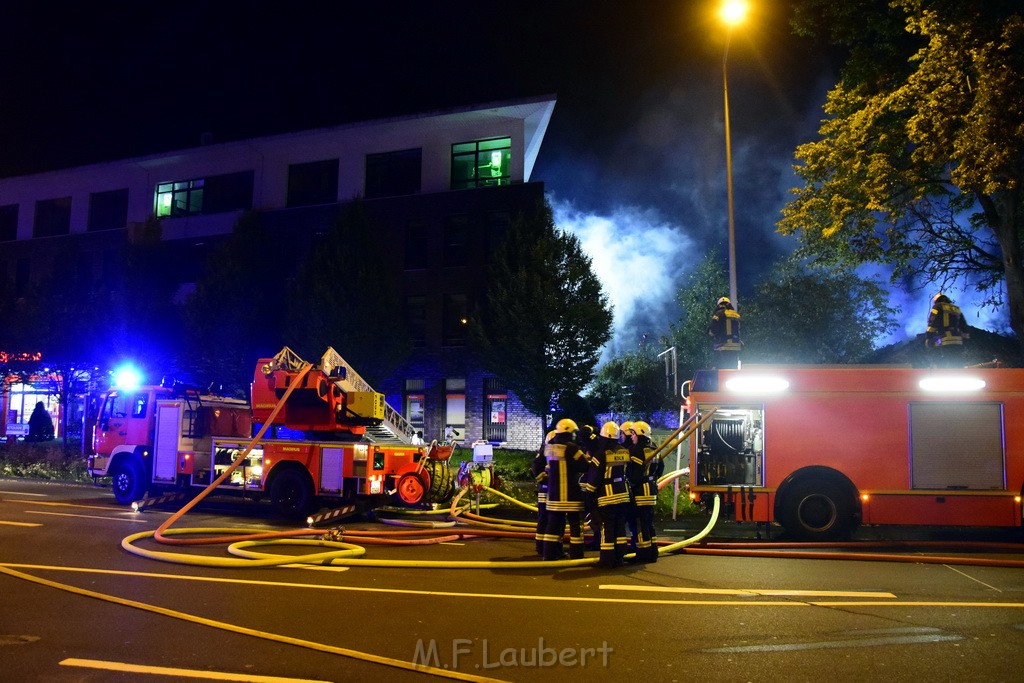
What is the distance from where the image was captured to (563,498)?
29.7 feet

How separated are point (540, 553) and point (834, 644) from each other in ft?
13.9

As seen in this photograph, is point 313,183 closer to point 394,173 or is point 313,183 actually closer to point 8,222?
point 394,173

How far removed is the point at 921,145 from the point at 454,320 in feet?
59.2

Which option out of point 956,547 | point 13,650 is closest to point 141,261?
point 13,650

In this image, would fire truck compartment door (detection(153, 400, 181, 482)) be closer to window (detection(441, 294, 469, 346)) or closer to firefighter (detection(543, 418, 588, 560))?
firefighter (detection(543, 418, 588, 560))

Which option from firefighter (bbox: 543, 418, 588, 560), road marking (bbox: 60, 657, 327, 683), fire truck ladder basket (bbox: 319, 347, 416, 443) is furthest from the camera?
fire truck ladder basket (bbox: 319, 347, 416, 443)

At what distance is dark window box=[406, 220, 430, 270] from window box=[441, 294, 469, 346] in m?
1.87

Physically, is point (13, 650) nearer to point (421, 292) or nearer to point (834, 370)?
point (834, 370)

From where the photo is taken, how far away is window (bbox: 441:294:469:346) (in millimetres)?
29984

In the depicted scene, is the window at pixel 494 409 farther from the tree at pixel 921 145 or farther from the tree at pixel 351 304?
the tree at pixel 921 145

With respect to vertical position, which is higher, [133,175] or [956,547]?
[133,175]

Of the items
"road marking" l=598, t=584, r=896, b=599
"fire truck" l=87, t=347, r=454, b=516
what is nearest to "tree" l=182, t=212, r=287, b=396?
"fire truck" l=87, t=347, r=454, b=516

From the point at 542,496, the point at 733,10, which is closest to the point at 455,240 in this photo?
the point at 733,10

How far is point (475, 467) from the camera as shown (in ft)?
47.8
